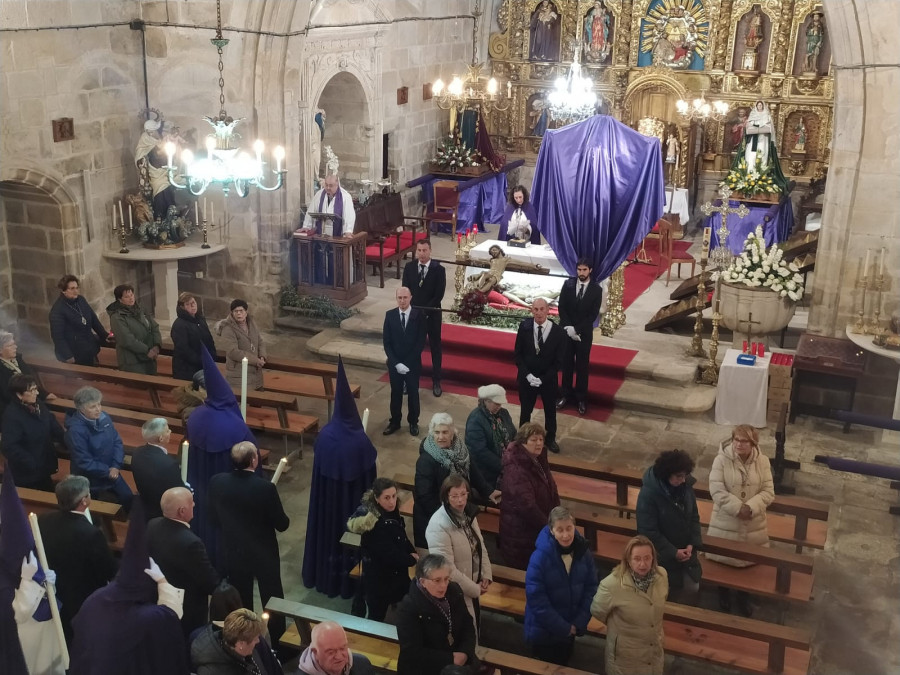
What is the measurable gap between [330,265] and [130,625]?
8144 millimetres

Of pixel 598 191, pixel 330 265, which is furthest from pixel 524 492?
pixel 330 265

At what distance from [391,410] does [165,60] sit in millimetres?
5180

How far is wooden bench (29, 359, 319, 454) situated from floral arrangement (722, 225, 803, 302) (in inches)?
181

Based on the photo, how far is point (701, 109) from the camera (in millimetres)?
17094

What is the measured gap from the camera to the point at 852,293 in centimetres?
992

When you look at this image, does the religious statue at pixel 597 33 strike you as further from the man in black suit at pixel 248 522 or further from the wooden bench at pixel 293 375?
the man in black suit at pixel 248 522

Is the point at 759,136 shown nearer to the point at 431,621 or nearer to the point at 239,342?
the point at 239,342

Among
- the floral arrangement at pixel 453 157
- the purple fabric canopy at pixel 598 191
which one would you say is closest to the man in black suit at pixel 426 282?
the purple fabric canopy at pixel 598 191

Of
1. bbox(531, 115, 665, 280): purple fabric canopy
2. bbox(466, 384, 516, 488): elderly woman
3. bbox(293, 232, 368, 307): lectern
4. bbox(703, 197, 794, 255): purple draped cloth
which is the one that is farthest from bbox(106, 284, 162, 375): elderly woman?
bbox(703, 197, 794, 255): purple draped cloth

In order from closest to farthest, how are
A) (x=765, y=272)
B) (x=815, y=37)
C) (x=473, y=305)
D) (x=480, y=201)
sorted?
1. (x=765, y=272)
2. (x=473, y=305)
3. (x=815, y=37)
4. (x=480, y=201)

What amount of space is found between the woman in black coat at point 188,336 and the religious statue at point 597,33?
36.2ft

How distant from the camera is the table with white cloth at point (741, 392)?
9.67m

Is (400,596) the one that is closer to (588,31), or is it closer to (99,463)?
(99,463)

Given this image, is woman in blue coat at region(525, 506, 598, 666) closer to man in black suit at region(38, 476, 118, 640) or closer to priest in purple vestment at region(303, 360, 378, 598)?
priest in purple vestment at region(303, 360, 378, 598)
